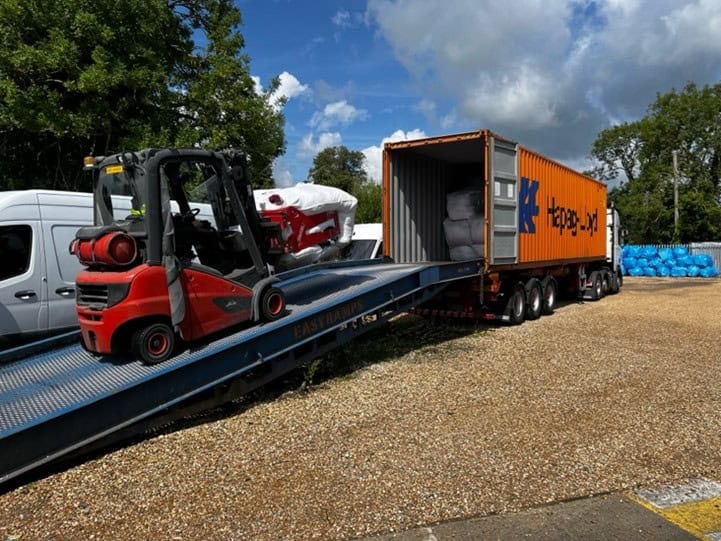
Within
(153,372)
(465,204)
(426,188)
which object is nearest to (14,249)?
(153,372)

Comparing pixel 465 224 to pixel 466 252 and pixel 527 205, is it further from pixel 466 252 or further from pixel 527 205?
pixel 527 205

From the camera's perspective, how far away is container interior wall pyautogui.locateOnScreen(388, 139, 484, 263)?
10625mm

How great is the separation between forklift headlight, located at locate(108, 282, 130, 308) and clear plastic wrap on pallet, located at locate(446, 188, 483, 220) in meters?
7.93

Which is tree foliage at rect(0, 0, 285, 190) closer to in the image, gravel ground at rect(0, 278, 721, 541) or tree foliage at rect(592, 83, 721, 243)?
gravel ground at rect(0, 278, 721, 541)

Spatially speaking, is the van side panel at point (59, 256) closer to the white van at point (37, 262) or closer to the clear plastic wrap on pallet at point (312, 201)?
the white van at point (37, 262)

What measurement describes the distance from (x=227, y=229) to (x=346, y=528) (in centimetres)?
354

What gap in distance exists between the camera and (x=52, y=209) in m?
7.27

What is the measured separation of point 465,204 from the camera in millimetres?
11508

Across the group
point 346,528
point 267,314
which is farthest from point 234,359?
point 346,528

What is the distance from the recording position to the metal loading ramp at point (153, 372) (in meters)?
4.26

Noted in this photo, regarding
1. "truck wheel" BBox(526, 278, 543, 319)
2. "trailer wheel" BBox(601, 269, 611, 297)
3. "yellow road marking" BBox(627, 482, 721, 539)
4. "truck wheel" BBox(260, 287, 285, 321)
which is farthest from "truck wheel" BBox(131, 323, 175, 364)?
"trailer wheel" BBox(601, 269, 611, 297)

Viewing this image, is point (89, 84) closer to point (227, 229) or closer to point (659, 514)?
point (227, 229)

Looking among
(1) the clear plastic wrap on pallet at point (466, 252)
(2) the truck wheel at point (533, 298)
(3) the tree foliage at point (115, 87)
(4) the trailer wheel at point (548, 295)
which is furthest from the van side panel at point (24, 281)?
(4) the trailer wheel at point (548, 295)

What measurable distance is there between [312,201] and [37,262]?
3561 millimetres
